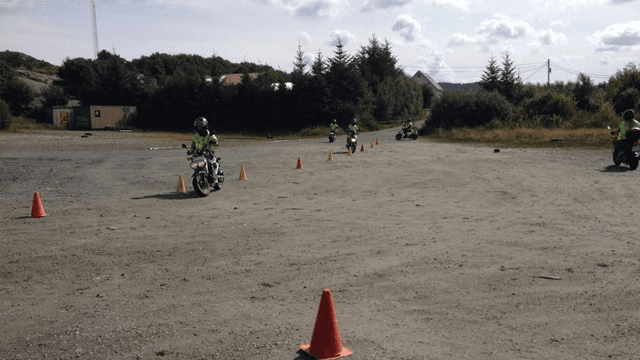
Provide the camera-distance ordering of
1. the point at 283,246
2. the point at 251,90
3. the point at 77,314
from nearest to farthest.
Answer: the point at 77,314 → the point at 283,246 → the point at 251,90

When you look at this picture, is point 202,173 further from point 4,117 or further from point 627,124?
point 4,117

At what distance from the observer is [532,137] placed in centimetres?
3234

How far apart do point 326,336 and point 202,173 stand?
9397 mm

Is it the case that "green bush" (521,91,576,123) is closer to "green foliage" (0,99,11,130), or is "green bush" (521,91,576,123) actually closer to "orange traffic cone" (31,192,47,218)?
"orange traffic cone" (31,192,47,218)

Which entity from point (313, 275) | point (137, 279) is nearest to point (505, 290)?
point (313, 275)

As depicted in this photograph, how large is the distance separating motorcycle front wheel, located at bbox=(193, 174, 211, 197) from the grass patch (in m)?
21.7

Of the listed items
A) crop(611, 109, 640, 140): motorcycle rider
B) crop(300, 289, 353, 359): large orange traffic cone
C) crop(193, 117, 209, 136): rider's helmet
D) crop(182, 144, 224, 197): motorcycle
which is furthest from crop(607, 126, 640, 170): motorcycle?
crop(300, 289, 353, 359): large orange traffic cone

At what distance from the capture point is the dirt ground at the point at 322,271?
4383mm

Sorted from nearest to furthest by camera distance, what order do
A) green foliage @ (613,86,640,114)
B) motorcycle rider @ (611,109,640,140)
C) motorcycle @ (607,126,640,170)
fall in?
motorcycle @ (607,126,640,170) < motorcycle rider @ (611,109,640,140) < green foliage @ (613,86,640,114)

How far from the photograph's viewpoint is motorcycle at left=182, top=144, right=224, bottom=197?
12602 mm

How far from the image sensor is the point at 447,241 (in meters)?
7.88

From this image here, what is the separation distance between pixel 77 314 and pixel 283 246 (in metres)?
3.28

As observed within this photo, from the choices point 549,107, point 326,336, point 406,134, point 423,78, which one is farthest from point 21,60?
point 326,336

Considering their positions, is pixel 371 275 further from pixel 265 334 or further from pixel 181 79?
pixel 181 79
